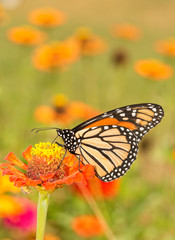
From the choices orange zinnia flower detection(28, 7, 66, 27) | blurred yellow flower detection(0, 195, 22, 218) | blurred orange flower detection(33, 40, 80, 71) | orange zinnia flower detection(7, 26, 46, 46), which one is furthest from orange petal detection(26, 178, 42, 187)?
orange zinnia flower detection(28, 7, 66, 27)

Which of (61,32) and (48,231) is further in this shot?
(61,32)

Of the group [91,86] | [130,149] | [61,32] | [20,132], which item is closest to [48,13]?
[20,132]

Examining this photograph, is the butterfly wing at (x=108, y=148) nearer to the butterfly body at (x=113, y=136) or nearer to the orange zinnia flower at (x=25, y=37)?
the butterfly body at (x=113, y=136)

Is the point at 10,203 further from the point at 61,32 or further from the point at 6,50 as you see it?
the point at 61,32

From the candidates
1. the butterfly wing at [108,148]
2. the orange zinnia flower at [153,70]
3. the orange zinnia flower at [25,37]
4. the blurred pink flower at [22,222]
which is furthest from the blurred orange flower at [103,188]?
the orange zinnia flower at [25,37]

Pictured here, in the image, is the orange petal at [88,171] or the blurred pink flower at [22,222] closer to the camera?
the orange petal at [88,171]
